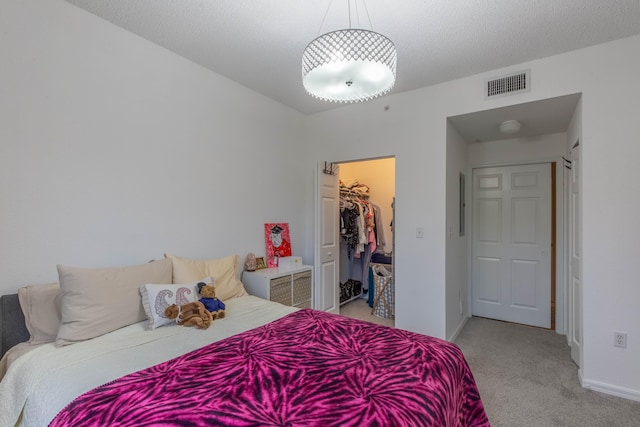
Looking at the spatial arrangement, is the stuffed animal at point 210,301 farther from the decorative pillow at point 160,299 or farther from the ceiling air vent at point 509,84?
the ceiling air vent at point 509,84

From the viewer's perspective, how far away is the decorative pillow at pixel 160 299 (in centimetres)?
181

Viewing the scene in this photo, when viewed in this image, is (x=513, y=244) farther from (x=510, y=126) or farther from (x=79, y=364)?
(x=79, y=364)

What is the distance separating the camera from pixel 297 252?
3773 mm

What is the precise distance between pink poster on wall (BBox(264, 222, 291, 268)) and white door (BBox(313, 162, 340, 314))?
36 centimetres

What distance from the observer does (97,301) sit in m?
1.67

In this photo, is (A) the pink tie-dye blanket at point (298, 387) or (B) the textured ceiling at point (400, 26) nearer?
(A) the pink tie-dye blanket at point (298, 387)

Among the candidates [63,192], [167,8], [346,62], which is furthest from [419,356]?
[167,8]

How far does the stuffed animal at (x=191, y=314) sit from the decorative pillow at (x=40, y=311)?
568 millimetres

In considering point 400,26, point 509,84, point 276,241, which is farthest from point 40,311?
point 509,84

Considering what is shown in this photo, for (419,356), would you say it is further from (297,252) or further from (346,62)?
(297,252)

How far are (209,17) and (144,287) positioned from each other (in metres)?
1.82

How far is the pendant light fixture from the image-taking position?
54.0 inches

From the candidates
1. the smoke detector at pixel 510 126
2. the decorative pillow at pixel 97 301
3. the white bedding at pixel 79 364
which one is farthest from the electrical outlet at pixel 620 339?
the decorative pillow at pixel 97 301

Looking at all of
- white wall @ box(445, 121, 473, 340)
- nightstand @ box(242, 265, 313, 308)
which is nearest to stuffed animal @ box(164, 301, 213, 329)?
nightstand @ box(242, 265, 313, 308)
